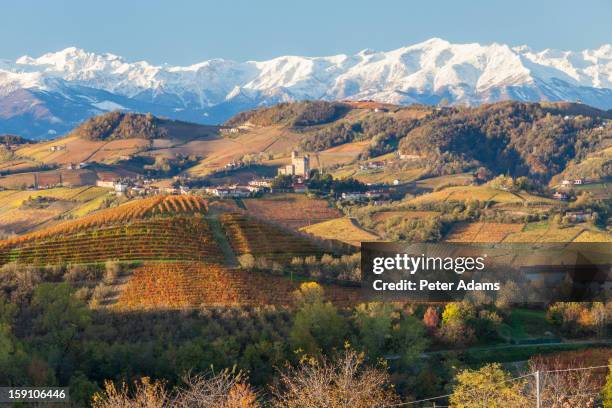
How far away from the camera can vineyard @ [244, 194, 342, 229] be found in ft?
304

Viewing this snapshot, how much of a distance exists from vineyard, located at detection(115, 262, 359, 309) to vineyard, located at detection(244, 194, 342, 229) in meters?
37.3

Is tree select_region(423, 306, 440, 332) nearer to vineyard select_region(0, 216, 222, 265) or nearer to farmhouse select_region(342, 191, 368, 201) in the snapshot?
vineyard select_region(0, 216, 222, 265)

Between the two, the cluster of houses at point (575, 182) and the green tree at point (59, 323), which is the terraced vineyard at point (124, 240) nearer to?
the green tree at point (59, 323)

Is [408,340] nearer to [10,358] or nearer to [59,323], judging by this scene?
[59,323]

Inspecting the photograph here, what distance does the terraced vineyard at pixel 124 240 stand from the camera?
53875 mm

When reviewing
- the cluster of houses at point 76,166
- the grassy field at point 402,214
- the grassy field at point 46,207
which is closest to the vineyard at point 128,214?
the grassy field at point 402,214

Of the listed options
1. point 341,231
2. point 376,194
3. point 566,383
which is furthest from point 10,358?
point 376,194

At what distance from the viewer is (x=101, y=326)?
43.4 m

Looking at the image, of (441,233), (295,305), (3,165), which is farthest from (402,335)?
(3,165)

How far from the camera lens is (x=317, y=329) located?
43719 mm

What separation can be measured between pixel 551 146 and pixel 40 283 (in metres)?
147

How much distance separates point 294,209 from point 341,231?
481 inches

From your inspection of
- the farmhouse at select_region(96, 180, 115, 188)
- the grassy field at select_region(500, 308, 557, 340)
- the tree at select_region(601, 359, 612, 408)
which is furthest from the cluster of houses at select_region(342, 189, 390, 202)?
the tree at select_region(601, 359, 612, 408)

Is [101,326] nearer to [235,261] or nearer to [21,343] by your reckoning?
[21,343]
